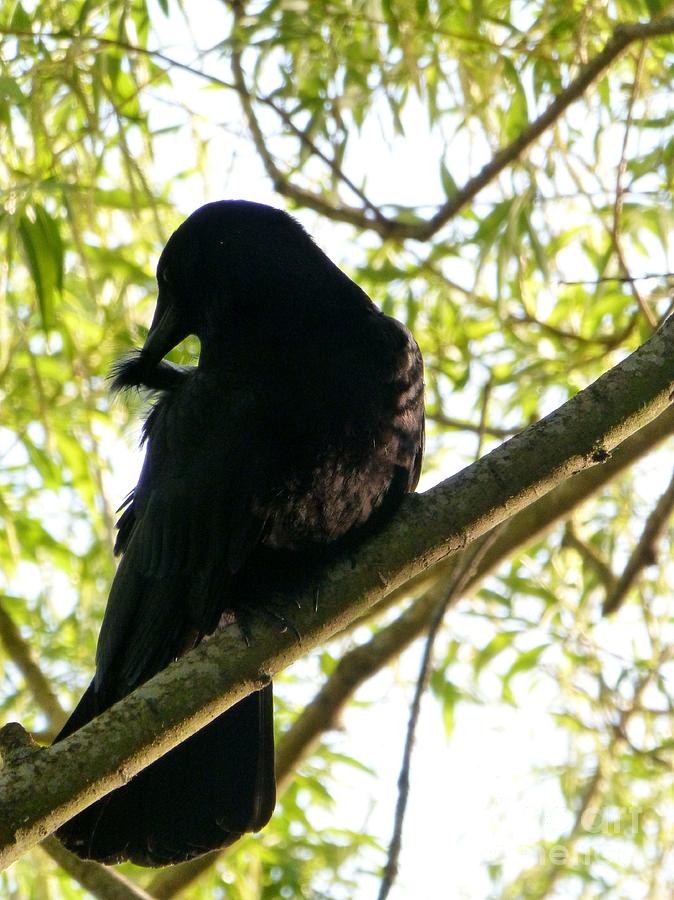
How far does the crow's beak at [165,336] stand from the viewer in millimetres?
3148

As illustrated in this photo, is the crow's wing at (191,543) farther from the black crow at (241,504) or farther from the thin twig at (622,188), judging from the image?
the thin twig at (622,188)

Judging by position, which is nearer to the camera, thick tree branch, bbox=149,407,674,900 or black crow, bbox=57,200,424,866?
black crow, bbox=57,200,424,866

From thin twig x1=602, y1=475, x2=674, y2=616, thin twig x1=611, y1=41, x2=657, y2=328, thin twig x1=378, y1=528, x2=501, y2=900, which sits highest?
thin twig x1=611, y1=41, x2=657, y2=328

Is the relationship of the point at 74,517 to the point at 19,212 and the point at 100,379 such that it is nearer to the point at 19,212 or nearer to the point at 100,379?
the point at 100,379

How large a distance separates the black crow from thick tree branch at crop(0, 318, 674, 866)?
28 centimetres

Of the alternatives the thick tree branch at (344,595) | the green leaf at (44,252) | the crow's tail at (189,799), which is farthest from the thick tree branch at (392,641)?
the green leaf at (44,252)

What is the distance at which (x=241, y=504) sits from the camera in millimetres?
2576

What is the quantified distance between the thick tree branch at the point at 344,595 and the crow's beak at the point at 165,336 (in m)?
1.05

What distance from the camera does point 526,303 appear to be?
371cm

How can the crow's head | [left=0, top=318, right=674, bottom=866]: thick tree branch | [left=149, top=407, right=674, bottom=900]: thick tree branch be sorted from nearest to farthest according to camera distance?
[left=0, top=318, right=674, bottom=866]: thick tree branch < the crow's head < [left=149, top=407, right=674, bottom=900]: thick tree branch

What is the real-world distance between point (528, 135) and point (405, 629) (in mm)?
1515

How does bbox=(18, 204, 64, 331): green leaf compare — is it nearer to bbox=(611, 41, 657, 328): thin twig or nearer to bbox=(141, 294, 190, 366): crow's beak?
bbox=(141, 294, 190, 366): crow's beak

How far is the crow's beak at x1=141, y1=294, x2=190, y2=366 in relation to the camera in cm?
315

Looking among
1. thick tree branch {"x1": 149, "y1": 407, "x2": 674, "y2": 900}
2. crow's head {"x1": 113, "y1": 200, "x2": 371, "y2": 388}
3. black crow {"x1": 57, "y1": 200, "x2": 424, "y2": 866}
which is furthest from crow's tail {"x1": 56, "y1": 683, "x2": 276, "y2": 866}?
crow's head {"x1": 113, "y1": 200, "x2": 371, "y2": 388}
